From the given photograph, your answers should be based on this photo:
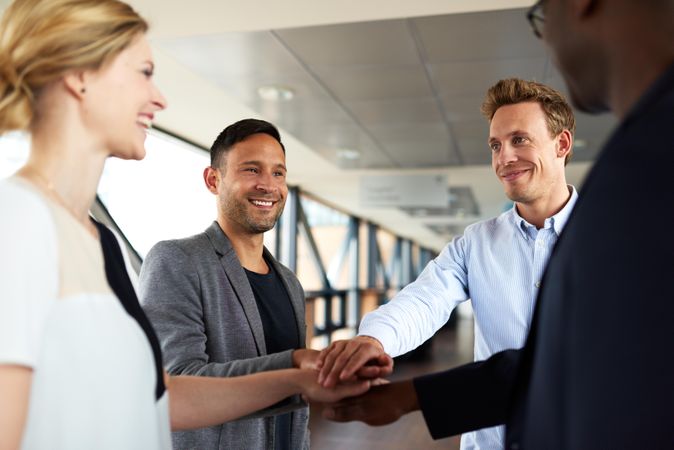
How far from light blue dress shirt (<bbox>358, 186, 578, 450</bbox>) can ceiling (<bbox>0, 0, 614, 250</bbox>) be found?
1259 millimetres

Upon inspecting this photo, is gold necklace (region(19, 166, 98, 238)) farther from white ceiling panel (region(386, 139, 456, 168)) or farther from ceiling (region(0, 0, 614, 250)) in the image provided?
white ceiling panel (region(386, 139, 456, 168))

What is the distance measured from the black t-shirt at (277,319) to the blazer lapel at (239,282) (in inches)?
3.2

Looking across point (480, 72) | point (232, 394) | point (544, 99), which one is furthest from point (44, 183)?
point (480, 72)

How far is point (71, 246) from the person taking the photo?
101cm

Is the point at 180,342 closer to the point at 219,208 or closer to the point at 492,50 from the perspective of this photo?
the point at 219,208

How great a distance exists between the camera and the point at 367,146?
790cm

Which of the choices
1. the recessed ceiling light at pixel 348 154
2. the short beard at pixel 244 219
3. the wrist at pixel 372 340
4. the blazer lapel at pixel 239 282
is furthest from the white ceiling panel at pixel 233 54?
the recessed ceiling light at pixel 348 154

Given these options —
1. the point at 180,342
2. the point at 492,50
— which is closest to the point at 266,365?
the point at 180,342

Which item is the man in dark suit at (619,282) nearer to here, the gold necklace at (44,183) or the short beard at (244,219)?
the gold necklace at (44,183)

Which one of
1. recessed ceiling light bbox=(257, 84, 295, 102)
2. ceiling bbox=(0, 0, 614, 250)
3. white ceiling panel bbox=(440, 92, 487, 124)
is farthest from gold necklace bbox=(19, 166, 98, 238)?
white ceiling panel bbox=(440, 92, 487, 124)

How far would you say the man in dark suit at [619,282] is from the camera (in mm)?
787

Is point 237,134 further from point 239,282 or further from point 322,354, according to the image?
point 322,354

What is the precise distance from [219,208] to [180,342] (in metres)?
0.62

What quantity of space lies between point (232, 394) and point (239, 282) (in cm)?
45
